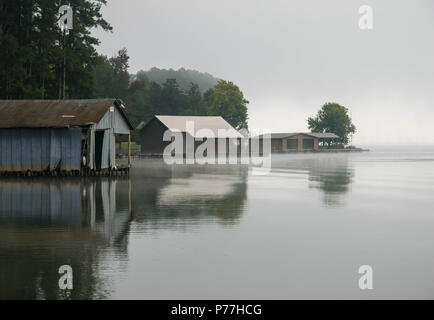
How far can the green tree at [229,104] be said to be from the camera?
4572 inches

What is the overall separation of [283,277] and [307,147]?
119m

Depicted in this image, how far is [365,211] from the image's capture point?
18953mm

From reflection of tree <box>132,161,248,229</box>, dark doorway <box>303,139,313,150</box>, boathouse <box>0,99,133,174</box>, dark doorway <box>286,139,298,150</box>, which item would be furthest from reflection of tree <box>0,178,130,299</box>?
dark doorway <box>303,139,313,150</box>

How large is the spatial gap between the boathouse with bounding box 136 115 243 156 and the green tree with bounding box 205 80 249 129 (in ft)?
86.5

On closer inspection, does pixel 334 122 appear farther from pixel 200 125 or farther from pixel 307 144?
pixel 200 125

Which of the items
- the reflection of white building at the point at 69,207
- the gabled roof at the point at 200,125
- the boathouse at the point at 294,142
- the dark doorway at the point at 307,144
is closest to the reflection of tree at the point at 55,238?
the reflection of white building at the point at 69,207

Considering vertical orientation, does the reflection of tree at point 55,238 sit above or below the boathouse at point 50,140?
below

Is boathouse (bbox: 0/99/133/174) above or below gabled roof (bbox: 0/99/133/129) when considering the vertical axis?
below

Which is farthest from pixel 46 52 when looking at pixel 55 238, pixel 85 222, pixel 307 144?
pixel 307 144

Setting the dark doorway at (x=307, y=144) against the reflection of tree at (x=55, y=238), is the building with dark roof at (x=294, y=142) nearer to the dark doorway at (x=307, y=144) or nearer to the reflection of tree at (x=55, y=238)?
the dark doorway at (x=307, y=144)

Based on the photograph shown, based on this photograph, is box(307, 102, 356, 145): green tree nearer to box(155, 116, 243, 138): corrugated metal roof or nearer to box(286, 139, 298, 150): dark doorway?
box(286, 139, 298, 150): dark doorway

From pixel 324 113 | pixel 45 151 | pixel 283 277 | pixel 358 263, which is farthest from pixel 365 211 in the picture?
pixel 324 113

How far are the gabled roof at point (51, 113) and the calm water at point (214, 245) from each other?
13.1 metres

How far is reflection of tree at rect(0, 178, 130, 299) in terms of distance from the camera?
8.84m
